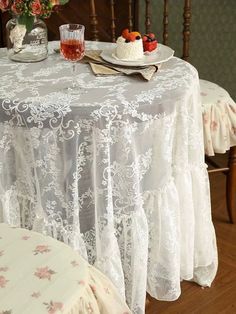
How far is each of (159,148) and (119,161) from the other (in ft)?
0.45

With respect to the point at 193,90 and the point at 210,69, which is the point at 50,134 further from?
Result: the point at 210,69

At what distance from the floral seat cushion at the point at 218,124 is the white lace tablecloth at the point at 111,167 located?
347 mm

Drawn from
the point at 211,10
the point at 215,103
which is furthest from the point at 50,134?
the point at 211,10

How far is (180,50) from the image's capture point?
3.05m

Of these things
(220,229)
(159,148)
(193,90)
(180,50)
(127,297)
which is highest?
(193,90)

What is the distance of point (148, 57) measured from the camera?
1.67 meters

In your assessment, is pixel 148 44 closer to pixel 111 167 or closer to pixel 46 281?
pixel 111 167

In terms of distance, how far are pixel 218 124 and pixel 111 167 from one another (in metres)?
0.73

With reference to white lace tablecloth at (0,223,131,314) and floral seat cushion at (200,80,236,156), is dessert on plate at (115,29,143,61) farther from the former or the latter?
white lace tablecloth at (0,223,131,314)

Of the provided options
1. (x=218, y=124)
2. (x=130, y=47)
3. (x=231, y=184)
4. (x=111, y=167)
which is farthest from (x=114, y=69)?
(x=231, y=184)

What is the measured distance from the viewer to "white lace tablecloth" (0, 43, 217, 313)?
1335 millimetres

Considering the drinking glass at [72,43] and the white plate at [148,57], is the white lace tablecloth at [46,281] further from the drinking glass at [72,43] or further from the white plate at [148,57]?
the white plate at [148,57]

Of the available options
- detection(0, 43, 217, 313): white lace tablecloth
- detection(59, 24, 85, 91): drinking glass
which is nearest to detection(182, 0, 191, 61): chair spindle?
detection(0, 43, 217, 313): white lace tablecloth

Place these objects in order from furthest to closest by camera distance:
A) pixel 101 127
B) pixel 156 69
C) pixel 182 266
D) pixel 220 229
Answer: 1. pixel 220 229
2. pixel 182 266
3. pixel 156 69
4. pixel 101 127
